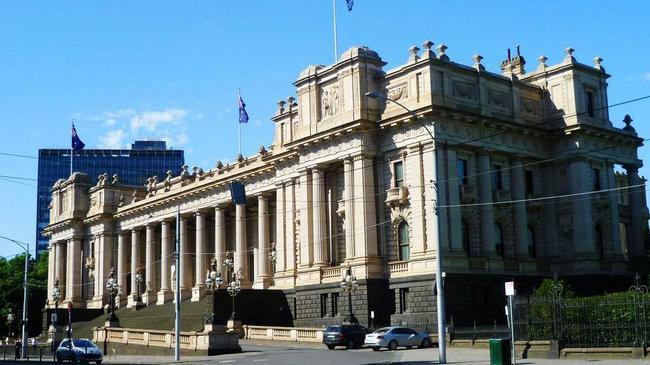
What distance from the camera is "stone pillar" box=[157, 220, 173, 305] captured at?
299 feet

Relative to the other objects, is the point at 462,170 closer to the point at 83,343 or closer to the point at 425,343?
the point at 425,343

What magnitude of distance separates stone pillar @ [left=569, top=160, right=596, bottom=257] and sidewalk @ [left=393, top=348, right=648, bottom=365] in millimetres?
20628

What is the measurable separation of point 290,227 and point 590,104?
997 inches

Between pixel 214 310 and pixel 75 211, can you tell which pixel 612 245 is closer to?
pixel 214 310

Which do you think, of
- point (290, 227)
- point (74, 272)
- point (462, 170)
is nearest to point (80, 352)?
point (290, 227)

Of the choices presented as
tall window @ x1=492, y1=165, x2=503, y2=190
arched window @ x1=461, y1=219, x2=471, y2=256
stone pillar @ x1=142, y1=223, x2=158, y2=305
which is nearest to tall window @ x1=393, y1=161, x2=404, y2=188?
arched window @ x1=461, y1=219, x2=471, y2=256

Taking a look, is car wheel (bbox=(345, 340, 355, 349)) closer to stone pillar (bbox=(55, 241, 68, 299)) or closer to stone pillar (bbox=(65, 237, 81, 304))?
stone pillar (bbox=(65, 237, 81, 304))

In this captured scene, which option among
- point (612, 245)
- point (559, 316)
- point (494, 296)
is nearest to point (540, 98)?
point (612, 245)

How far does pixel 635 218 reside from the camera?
70438 mm

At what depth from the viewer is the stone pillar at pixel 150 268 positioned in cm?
9514

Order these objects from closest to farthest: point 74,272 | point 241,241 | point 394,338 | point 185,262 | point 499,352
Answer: point 499,352, point 394,338, point 241,241, point 185,262, point 74,272

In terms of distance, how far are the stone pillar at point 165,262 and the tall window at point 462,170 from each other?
41.1m

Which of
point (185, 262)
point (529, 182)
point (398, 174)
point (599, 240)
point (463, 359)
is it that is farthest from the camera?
point (185, 262)


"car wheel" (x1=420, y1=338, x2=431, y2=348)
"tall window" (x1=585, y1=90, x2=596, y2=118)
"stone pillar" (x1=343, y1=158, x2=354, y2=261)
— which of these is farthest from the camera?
"tall window" (x1=585, y1=90, x2=596, y2=118)
